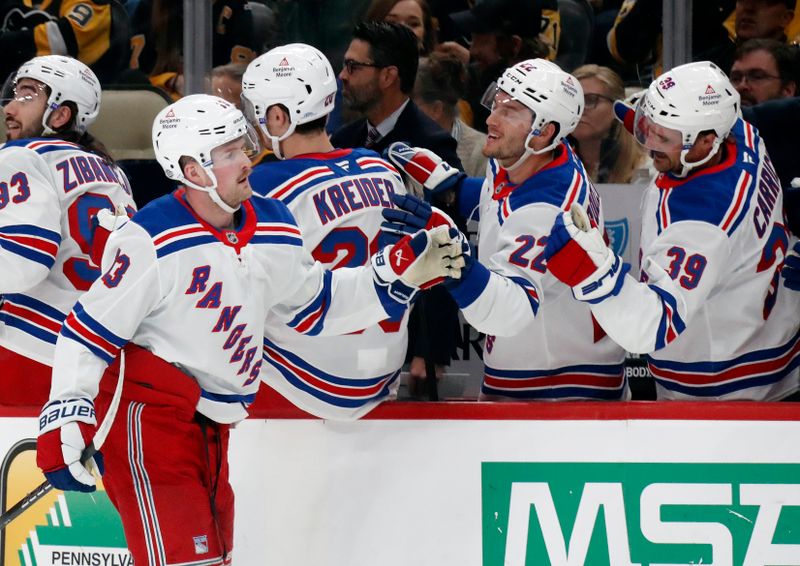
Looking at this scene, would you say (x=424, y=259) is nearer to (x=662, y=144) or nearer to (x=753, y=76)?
→ (x=662, y=144)

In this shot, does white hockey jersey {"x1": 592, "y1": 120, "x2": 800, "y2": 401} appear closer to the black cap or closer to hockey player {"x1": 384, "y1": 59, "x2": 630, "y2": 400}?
hockey player {"x1": 384, "y1": 59, "x2": 630, "y2": 400}

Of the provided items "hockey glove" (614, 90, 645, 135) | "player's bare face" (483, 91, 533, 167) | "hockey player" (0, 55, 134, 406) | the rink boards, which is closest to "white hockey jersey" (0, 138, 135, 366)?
"hockey player" (0, 55, 134, 406)

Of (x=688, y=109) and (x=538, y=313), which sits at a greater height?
(x=688, y=109)

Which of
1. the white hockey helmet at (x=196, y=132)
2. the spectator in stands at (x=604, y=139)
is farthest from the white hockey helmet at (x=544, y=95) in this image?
the spectator in stands at (x=604, y=139)

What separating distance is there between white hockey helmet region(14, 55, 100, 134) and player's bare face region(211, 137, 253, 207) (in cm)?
106

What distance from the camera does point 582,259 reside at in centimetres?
290

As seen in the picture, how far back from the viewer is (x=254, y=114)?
3357 millimetres

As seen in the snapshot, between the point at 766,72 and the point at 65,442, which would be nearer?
the point at 65,442

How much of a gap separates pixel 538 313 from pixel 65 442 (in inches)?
48.3

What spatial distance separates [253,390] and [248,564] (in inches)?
21.7

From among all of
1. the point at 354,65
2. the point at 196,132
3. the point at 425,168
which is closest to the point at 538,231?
the point at 425,168

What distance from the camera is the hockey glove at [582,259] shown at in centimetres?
289

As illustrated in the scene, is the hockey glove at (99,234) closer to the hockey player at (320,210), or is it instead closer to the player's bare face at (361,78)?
the hockey player at (320,210)

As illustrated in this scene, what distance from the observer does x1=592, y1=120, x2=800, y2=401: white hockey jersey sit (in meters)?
2.99
